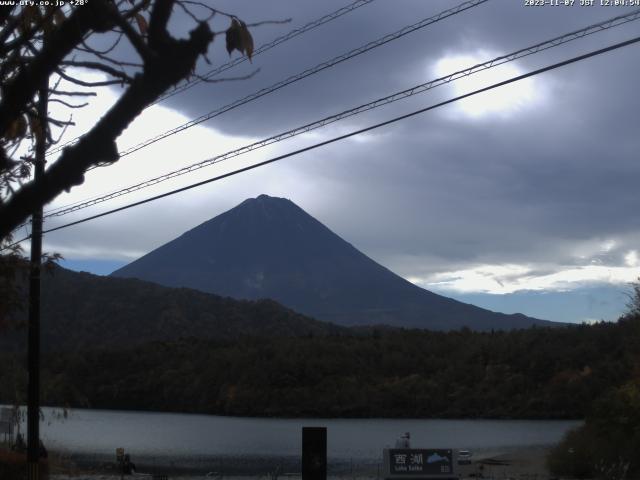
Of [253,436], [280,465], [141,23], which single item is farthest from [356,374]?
[141,23]

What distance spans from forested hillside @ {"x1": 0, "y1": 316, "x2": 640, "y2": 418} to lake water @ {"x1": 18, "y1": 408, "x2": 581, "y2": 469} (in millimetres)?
6199

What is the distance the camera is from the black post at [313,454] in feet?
38.1

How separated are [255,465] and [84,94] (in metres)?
50.4

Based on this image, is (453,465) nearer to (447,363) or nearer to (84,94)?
(84,94)

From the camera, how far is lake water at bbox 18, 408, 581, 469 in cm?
6297

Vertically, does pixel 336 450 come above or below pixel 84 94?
below

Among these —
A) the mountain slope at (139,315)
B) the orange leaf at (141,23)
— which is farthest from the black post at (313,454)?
the mountain slope at (139,315)

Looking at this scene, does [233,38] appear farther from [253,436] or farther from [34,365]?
[253,436]

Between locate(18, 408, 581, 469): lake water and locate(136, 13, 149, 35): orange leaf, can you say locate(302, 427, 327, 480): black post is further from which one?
locate(18, 408, 581, 469): lake water

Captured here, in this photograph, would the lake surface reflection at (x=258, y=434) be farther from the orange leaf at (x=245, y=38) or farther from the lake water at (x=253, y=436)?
the orange leaf at (x=245, y=38)

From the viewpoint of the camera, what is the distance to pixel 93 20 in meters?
4.55

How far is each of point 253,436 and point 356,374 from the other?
122ft

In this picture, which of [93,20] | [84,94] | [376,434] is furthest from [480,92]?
[376,434]

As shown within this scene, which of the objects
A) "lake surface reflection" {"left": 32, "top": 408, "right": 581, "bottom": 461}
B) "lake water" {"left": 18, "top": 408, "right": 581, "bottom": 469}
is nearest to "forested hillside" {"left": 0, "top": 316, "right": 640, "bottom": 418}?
"lake surface reflection" {"left": 32, "top": 408, "right": 581, "bottom": 461}
